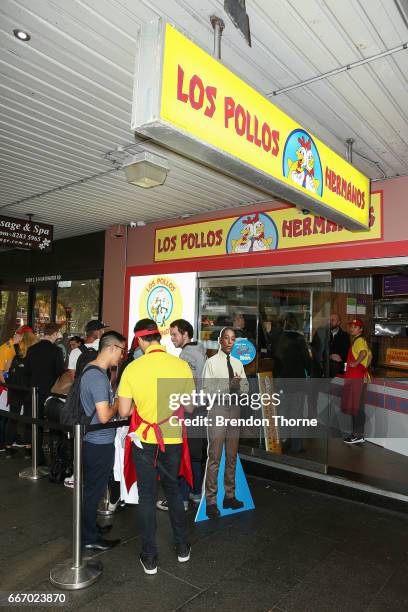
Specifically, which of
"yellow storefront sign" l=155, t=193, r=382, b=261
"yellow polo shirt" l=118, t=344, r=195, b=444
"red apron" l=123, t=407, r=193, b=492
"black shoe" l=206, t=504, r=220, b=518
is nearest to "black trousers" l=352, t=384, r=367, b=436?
"yellow storefront sign" l=155, t=193, r=382, b=261

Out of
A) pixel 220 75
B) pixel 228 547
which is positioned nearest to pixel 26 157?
pixel 220 75

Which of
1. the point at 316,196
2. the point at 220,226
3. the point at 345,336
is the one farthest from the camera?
the point at 345,336

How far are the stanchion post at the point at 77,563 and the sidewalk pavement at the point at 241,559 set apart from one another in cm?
7

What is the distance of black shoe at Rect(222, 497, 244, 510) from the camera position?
416cm

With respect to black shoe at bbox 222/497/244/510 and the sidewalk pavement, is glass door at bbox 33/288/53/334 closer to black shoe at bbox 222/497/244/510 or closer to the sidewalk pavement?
the sidewalk pavement

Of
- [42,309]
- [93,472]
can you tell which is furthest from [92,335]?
[42,309]

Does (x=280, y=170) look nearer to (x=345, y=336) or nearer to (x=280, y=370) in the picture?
(x=280, y=370)

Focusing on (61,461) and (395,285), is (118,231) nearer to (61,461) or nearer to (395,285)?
(61,461)

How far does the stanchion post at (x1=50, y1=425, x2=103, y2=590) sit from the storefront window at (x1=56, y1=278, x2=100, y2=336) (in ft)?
16.9

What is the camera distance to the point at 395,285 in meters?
7.60

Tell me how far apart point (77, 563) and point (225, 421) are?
66.1 inches

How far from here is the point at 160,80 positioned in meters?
1.88

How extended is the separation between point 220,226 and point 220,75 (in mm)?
3981

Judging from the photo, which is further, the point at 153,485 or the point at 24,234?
the point at 24,234
